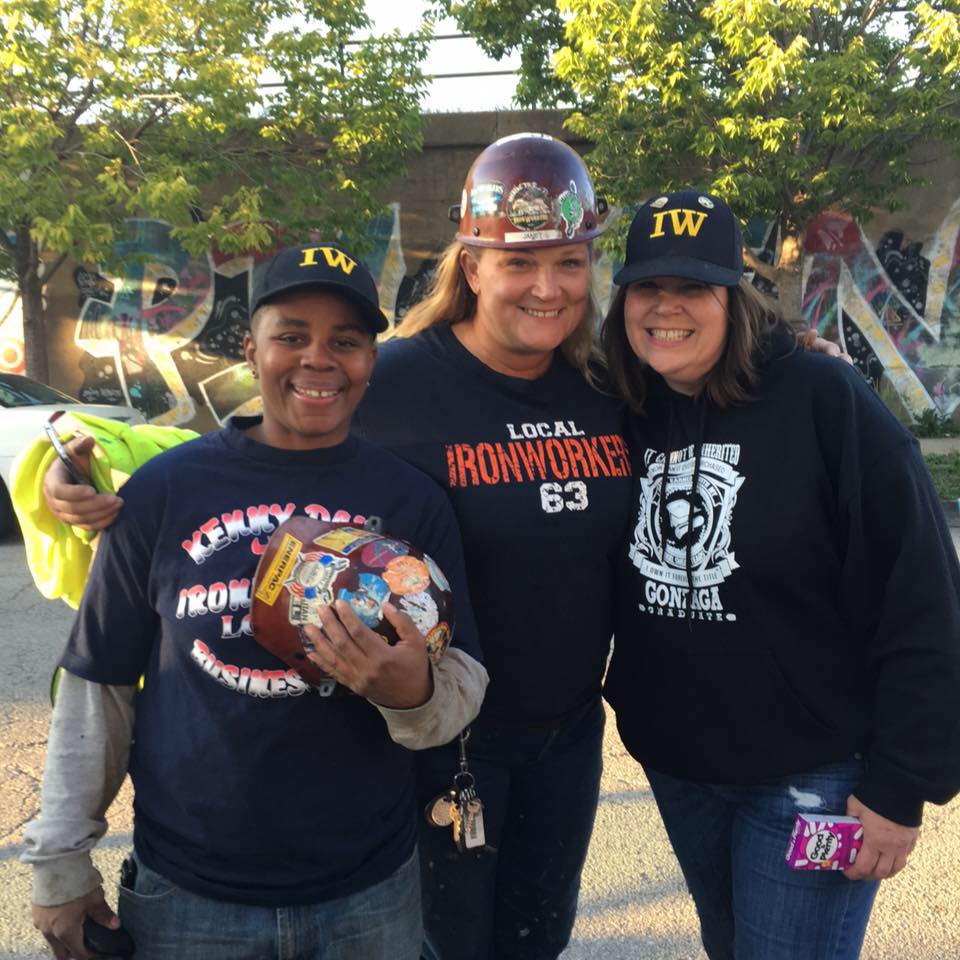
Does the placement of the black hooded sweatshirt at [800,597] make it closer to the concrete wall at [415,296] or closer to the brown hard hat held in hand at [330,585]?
the brown hard hat held in hand at [330,585]

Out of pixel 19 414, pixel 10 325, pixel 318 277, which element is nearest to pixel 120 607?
pixel 318 277

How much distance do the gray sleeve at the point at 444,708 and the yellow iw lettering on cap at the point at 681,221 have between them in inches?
42.8

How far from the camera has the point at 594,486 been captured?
2.30 metres

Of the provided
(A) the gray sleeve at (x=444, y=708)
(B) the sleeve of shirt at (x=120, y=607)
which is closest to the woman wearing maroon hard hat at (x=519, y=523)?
(A) the gray sleeve at (x=444, y=708)

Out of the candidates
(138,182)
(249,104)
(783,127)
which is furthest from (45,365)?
(783,127)

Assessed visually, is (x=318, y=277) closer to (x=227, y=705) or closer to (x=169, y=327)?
(x=227, y=705)

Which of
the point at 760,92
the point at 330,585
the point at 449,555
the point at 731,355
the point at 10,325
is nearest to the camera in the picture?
the point at 330,585

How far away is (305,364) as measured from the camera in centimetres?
186

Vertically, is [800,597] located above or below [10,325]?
below

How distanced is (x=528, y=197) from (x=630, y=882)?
2.50 metres

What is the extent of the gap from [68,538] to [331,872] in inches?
34.0

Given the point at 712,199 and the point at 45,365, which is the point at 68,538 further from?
the point at 45,365

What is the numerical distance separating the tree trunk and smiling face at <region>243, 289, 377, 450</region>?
1197 cm

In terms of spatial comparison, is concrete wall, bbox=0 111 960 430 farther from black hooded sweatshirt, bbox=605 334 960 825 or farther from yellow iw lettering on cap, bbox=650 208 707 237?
black hooded sweatshirt, bbox=605 334 960 825
